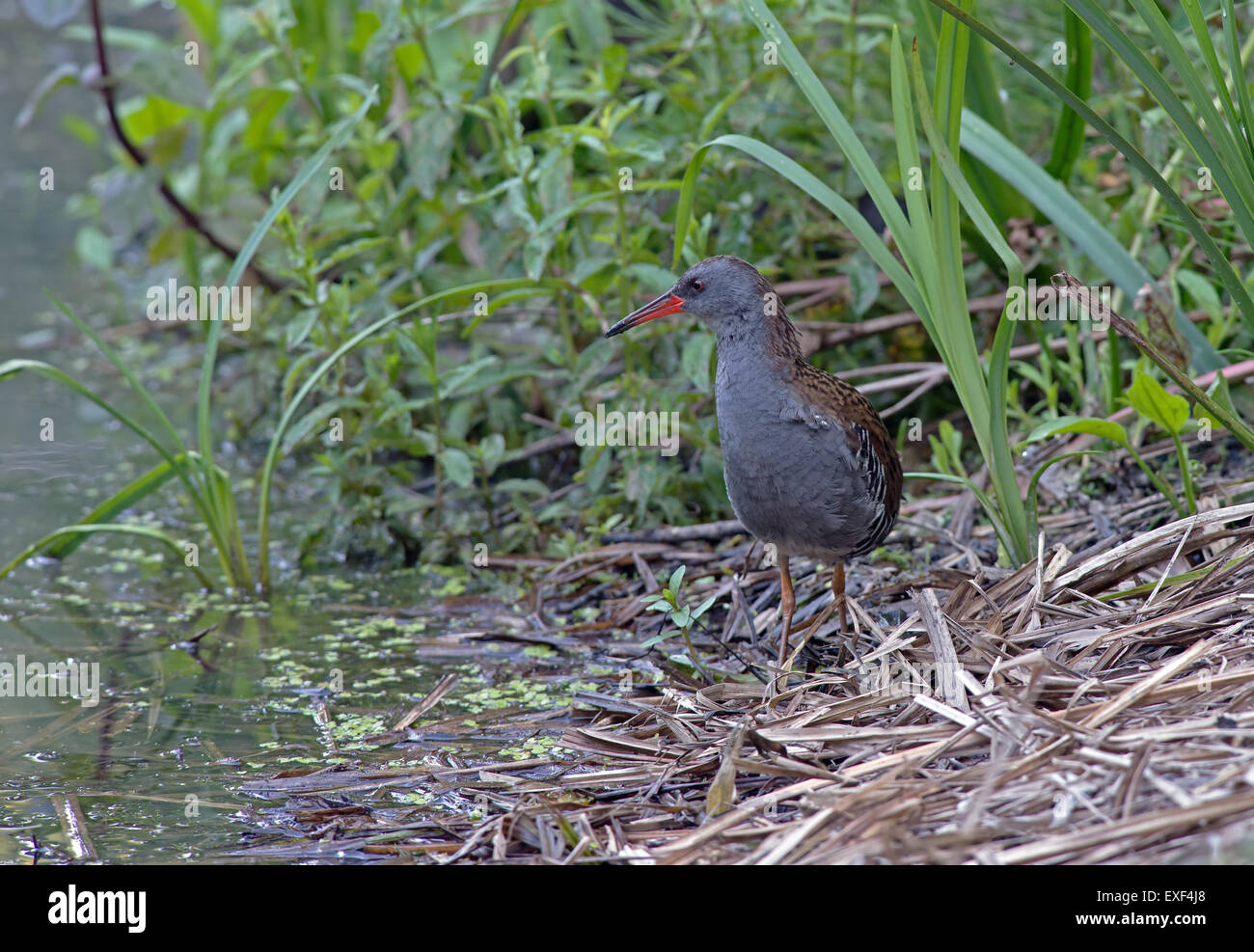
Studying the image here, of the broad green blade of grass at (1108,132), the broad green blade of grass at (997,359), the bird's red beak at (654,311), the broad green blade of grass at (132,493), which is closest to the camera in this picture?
the broad green blade of grass at (1108,132)

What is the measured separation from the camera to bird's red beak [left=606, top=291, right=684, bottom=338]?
3.45 meters

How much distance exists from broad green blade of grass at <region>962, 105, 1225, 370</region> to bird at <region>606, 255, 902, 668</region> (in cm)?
84

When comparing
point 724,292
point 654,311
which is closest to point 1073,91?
point 724,292

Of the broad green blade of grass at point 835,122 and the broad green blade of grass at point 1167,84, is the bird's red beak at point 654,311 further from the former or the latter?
the broad green blade of grass at point 1167,84

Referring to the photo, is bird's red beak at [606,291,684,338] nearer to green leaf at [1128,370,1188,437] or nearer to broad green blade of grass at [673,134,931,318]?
broad green blade of grass at [673,134,931,318]

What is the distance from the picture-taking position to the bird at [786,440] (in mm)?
3131

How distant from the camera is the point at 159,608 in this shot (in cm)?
402

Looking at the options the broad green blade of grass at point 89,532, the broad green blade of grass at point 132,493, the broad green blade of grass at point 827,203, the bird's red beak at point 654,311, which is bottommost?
the broad green blade of grass at point 89,532

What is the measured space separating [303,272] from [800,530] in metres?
2.03

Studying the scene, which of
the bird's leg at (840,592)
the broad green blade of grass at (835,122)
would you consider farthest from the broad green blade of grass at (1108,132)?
the bird's leg at (840,592)

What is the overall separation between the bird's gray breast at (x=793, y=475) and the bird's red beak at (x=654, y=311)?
39cm

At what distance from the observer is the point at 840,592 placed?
11.0 feet
